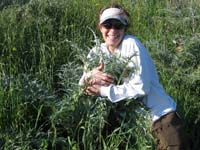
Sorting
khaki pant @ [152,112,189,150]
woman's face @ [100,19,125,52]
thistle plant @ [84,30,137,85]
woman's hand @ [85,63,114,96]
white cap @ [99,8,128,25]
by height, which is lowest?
khaki pant @ [152,112,189,150]

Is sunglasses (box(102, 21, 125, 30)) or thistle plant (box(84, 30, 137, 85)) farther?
sunglasses (box(102, 21, 125, 30))

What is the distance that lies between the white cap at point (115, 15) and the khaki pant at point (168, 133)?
0.71 meters

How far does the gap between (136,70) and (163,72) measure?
1131 mm

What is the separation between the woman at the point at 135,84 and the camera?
333cm

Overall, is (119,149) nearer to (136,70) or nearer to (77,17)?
(136,70)

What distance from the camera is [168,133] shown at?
343 cm

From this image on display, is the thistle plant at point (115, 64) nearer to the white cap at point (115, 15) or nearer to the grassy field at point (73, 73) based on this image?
the grassy field at point (73, 73)

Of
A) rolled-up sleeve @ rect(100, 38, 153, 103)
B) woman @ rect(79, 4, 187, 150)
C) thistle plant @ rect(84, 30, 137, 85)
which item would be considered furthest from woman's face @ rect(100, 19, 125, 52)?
rolled-up sleeve @ rect(100, 38, 153, 103)

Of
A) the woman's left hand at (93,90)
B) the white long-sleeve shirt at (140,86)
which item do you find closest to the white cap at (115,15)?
the white long-sleeve shirt at (140,86)

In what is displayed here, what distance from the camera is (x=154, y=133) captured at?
3.40 m

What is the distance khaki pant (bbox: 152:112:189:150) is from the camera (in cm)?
340

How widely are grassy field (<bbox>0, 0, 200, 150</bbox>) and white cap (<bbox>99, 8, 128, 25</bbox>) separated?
0.51 feet

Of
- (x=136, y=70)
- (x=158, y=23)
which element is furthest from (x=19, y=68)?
(x=158, y=23)

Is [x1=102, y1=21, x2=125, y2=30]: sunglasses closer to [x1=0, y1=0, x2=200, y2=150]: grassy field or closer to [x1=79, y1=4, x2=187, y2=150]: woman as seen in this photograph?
[x1=79, y1=4, x2=187, y2=150]: woman
